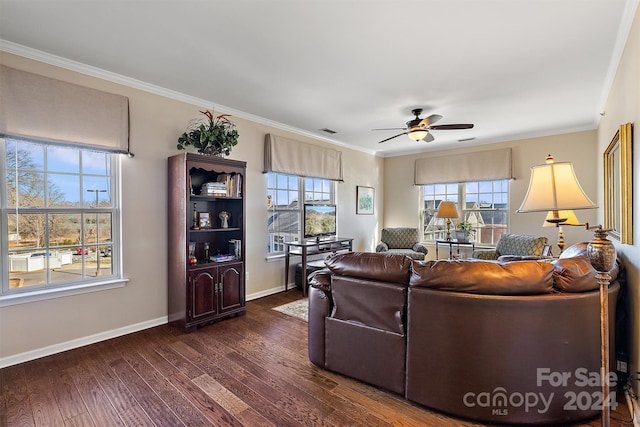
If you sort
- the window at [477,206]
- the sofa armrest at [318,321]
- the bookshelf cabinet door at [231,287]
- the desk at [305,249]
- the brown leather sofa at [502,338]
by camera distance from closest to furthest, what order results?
the brown leather sofa at [502,338], the sofa armrest at [318,321], the bookshelf cabinet door at [231,287], the desk at [305,249], the window at [477,206]

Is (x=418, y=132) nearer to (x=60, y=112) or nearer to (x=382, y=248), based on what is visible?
(x=382, y=248)

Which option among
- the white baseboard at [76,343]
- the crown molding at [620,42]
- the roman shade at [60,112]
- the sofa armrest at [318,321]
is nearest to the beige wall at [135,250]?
the white baseboard at [76,343]

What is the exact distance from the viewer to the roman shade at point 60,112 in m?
2.45

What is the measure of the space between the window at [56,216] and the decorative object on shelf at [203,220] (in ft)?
2.58

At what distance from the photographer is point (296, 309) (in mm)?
3902

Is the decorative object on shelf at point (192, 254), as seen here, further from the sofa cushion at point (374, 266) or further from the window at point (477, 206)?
the window at point (477, 206)

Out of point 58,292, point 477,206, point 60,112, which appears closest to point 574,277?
point 58,292

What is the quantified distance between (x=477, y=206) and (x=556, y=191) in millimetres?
4362

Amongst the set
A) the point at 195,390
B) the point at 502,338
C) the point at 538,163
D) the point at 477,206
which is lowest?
the point at 195,390

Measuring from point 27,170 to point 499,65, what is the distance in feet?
13.9

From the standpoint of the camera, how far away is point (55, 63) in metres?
2.69

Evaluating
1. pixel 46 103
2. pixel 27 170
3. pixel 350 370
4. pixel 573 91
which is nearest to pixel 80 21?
pixel 46 103

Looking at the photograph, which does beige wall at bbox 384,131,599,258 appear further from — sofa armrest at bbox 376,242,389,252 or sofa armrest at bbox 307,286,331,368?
sofa armrest at bbox 307,286,331,368

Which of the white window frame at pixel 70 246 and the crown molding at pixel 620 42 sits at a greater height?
the crown molding at pixel 620 42
